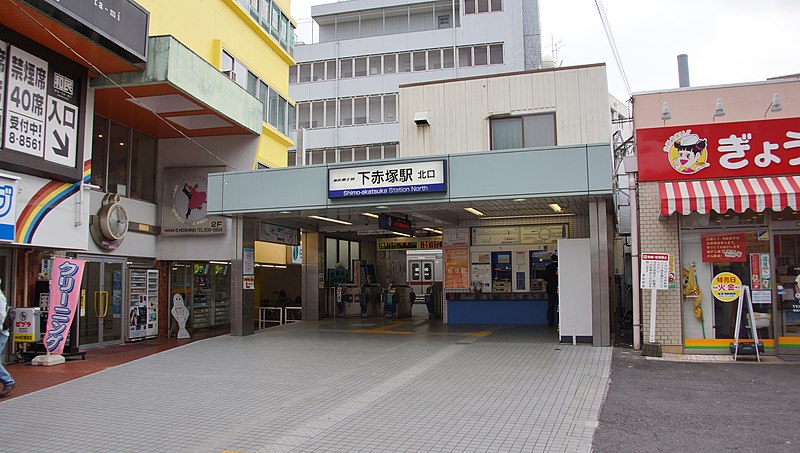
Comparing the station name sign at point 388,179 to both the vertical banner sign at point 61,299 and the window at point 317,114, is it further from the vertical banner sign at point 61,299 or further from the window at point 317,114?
the window at point 317,114

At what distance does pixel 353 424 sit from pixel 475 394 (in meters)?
2.08

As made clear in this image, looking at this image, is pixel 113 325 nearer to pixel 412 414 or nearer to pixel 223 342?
pixel 223 342

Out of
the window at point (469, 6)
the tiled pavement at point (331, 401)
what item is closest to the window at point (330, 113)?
the window at point (469, 6)

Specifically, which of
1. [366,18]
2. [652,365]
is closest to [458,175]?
[652,365]

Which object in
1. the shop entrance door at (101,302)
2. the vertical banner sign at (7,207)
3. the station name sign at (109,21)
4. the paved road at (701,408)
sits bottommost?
the paved road at (701,408)

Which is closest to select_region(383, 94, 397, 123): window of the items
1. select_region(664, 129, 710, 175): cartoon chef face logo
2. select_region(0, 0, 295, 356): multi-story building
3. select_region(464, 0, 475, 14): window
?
select_region(464, 0, 475, 14): window

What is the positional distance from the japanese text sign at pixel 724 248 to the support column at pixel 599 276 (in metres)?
1.82

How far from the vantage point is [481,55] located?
35.0 meters

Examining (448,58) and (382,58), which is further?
(382,58)

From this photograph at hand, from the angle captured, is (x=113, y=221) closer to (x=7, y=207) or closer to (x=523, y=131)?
(x=7, y=207)

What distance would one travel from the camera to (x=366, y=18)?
1489 inches

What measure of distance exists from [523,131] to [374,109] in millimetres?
21547

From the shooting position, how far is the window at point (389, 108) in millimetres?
35375

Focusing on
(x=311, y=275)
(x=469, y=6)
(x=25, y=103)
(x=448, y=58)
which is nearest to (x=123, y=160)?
(x=25, y=103)
